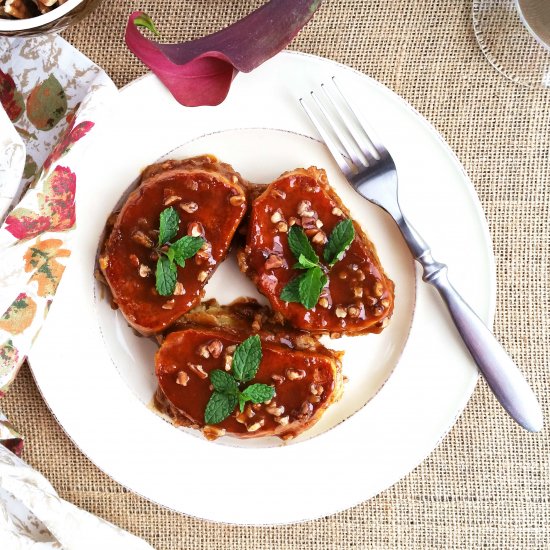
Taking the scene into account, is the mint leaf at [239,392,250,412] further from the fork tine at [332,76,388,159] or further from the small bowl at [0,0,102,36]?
the small bowl at [0,0,102,36]

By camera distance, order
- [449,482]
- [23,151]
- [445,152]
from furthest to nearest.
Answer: [449,482] → [445,152] → [23,151]

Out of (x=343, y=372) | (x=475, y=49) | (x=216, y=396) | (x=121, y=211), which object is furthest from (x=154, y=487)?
(x=475, y=49)

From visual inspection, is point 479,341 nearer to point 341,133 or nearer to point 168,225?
point 341,133

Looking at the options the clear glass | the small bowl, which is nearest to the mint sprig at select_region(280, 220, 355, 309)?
the clear glass

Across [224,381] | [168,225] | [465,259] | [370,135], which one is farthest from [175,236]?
[465,259]

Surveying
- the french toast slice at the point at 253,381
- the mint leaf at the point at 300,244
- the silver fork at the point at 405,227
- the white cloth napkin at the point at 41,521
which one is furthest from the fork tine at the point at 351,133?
the white cloth napkin at the point at 41,521

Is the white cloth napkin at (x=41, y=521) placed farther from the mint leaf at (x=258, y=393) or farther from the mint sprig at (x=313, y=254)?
the mint sprig at (x=313, y=254)

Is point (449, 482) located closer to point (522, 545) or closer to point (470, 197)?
point (522, 545)

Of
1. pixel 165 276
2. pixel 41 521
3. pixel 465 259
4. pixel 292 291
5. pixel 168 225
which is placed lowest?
pixel 41 521
